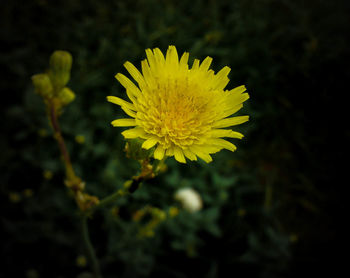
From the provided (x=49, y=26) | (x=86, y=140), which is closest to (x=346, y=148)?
(x=86, y=140)

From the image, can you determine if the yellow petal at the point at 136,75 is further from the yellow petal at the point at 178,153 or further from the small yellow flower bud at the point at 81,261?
the small yellow flower bud at the point at 81,261

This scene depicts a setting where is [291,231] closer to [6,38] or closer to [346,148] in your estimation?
[346,148]

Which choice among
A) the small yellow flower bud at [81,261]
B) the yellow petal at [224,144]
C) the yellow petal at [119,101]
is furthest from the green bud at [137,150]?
the small yellow flower bud at [81,261]

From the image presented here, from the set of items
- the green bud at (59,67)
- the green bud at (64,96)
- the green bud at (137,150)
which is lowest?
the green bud at (137,150)

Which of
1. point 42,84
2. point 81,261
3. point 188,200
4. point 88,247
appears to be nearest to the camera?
point 42,84

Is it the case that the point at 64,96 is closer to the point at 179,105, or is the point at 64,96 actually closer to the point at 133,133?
the point at 133,133

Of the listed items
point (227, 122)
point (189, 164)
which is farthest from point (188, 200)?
point (227, 122)
